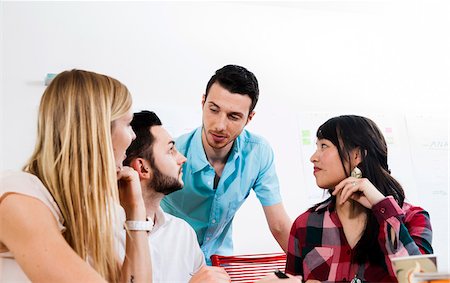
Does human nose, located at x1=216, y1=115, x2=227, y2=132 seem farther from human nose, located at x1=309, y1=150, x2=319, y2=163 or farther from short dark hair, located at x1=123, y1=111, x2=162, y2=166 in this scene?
human nose, located at x1=309, y1=150, x2=319, y2=163

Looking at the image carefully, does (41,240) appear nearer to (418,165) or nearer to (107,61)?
(107,61)

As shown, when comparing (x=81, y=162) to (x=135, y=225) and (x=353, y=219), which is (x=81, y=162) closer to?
(x=135, y=225)

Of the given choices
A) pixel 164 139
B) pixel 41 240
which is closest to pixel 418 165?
pixel 164 139

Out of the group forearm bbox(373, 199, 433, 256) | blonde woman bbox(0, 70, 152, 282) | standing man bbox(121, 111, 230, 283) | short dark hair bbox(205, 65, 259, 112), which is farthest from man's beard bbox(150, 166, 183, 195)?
forearm bbox(373, 199, 433, 256)

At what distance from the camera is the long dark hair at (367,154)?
2029 mm

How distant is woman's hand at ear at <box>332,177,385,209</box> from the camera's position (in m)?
2.09

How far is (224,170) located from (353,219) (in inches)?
21.3

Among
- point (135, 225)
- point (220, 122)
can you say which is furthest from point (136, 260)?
point (220, 122)

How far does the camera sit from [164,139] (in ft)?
6.64

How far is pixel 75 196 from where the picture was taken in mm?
1474

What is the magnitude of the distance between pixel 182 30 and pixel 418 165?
122 centimetres

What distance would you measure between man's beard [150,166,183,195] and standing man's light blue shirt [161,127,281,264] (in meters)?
0.02

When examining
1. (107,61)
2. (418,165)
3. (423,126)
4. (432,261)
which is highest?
(107,61)

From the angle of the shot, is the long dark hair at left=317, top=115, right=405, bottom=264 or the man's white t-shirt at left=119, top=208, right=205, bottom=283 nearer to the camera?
the man's white t-shirt at left=119, top=208, right=205, bottom=283
